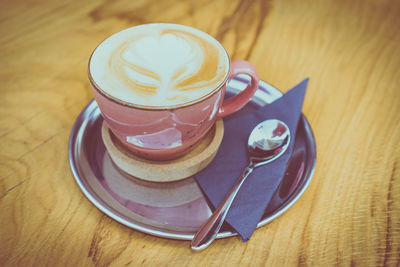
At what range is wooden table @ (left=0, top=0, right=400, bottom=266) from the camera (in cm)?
40

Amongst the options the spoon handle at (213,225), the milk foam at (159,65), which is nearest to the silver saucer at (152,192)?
the spoon handle at (213,225)

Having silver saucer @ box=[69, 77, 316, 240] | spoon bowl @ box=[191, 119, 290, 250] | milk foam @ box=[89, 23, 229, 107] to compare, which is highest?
milk foam @ box=[89, 23, 229, 107]

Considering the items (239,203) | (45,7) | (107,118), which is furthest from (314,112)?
(45,7)

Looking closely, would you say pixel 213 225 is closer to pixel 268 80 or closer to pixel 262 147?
pixel 262 147

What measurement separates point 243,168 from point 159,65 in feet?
0.66

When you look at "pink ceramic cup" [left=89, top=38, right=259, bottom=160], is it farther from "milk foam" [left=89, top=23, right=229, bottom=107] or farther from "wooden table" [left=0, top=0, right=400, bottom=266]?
"wooden table" [left=0, top=0, right=400, bottom=266]

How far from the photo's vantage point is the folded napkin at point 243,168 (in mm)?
422

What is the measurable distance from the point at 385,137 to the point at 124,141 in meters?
0.45

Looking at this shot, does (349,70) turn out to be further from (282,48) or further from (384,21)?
(384,21)

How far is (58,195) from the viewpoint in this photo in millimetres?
447

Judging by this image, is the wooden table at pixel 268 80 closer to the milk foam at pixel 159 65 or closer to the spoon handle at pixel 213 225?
the spoon handle at pixel 213 225

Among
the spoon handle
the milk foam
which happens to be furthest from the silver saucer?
the milk foam

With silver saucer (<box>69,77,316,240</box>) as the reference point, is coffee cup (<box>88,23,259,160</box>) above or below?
above

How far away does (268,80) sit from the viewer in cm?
65
